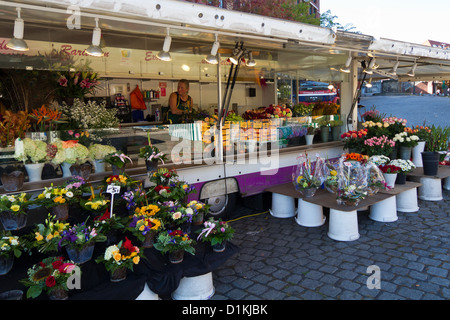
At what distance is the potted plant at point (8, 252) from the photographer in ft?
9.04

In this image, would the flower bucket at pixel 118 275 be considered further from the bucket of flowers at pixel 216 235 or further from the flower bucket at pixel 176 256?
the bucket of flowers at pixel 216 235

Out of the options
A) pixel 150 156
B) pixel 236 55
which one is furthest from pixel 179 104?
pixel 150 156

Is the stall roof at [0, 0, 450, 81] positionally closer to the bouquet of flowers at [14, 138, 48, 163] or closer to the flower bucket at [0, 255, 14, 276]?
the bouquet of flowers at [14, 138, 48, 163]

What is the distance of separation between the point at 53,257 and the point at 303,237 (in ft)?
10.2

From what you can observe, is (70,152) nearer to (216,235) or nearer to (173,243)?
(173,243)

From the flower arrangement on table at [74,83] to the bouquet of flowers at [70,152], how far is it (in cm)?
92

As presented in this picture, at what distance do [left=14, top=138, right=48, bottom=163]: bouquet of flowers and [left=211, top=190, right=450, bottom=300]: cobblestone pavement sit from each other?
2278 mm

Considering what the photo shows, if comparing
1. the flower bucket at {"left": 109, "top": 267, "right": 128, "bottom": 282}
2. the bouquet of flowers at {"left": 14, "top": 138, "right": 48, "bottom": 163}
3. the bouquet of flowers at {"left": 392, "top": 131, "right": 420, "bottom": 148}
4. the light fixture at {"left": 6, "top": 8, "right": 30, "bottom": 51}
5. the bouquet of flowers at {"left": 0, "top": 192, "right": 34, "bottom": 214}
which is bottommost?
the flower bucket at {"left": 109, "top": 267, "right": 128, "bottom": 282}

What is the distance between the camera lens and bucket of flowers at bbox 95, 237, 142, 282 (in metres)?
2.76

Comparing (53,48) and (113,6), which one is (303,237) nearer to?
(113,6)

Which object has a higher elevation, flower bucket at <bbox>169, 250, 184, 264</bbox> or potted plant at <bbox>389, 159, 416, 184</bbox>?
potted plant at <bbox>389, 159, 416, 184</bbox>

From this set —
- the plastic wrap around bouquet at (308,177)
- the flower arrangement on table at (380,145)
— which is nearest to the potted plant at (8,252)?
the plastic wrap around bouquet at (308,177)

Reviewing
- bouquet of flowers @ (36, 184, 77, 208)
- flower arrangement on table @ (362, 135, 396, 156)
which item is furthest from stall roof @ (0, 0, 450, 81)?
bouquet of flowers @ (36, 184, 77, 208)

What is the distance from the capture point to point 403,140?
21.7 ft
